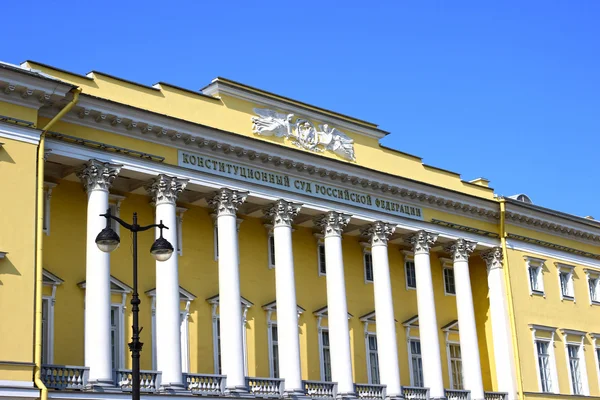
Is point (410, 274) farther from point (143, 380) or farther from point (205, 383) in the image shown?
point (143, 380)

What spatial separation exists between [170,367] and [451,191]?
531 inches

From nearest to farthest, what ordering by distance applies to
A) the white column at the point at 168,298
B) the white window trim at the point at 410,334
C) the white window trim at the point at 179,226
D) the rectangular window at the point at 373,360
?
the white column at the point at 168,298, the white window trim at the point at 179,226, the rectangular window at the point at 373,360, the white window trim at the point at 410,334

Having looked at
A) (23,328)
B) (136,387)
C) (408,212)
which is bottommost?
(136,387)

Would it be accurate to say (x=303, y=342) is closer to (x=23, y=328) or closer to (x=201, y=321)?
(x=201, y=321)

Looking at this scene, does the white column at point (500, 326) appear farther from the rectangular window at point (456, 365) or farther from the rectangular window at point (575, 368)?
the rectangular window at point (575, 368)

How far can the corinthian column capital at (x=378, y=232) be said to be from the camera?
3212cm

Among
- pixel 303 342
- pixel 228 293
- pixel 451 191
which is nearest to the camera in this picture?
pixel 228 293

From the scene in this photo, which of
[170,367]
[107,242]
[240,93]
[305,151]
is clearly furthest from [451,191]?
[107,242]

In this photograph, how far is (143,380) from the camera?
25.1 metres

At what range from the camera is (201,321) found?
2914 cm

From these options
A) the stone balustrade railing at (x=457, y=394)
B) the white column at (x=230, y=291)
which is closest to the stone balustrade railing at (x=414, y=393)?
the stone balustrade railing at (x=457, y=394)

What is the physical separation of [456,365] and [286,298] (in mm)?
10285

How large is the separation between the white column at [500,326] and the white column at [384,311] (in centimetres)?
565

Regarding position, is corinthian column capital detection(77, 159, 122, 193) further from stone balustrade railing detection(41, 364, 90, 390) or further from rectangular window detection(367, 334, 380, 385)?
rectangular window detection(367, 334, 380, 385)
